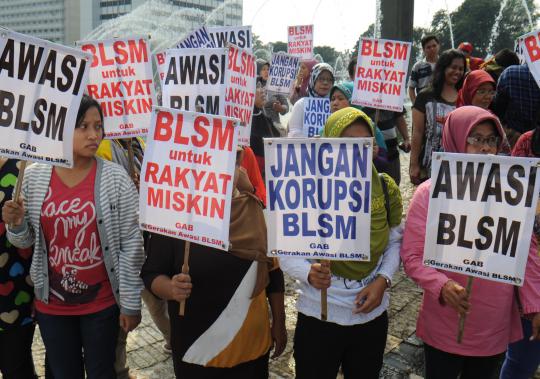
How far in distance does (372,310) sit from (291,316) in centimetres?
206

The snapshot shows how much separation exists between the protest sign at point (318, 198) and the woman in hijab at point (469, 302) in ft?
1.24

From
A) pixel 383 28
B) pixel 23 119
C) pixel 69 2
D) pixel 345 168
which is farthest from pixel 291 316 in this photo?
pixel 69 2

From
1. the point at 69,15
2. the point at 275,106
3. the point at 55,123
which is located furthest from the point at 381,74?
the point at 69,15

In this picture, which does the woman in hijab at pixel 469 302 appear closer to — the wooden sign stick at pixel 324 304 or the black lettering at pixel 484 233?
the black lettering at pixel 484 233

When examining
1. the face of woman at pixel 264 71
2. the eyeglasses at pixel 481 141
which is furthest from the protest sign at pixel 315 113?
the face of woman at pixel 264 71

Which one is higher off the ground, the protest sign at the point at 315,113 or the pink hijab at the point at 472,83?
the pink hijab at the point at 472,83

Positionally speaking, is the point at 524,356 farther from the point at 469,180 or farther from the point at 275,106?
the point at 275,106

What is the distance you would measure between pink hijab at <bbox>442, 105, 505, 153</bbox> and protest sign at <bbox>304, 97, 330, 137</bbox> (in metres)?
2.96

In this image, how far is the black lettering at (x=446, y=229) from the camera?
211 centimetres

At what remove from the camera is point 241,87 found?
3.72m

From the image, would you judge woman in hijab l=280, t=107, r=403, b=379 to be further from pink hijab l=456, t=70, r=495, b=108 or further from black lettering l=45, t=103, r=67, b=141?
pink hijab l=456, t=70, r=495, b=108

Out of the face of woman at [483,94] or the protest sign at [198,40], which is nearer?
the face of woman at [483,94]

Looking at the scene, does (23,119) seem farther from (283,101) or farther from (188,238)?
(283,101)

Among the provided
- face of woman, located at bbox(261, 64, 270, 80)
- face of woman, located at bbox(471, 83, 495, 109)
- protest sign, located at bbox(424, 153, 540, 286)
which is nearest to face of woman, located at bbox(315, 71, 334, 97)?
face of woman, located at bbox(471, 83, 495, 109)
